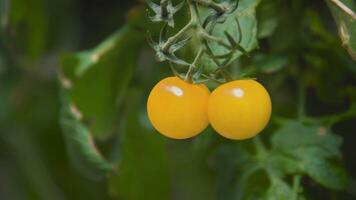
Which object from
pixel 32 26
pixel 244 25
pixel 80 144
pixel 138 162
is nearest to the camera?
pixel 244 25

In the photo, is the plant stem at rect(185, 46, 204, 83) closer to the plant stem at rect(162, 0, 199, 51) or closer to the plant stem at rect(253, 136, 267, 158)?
the plant stem at rect(162, 0, 199, 51)

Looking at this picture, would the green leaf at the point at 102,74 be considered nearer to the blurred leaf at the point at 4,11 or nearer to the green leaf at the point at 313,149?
the blurred leaf at the point at 4,11

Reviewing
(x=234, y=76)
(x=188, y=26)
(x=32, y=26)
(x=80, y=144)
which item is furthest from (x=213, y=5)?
(x=32, y=26)

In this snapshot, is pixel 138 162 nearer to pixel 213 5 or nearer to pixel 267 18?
pixel 267 18

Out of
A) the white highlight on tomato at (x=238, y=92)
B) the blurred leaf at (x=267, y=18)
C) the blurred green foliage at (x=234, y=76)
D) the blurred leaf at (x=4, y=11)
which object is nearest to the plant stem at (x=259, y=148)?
the blurred green foliage at (x=234, y=76)

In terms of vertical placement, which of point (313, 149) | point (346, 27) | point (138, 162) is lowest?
point (138, 162)

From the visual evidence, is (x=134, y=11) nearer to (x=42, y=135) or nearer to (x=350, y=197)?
(x=350, y=197)

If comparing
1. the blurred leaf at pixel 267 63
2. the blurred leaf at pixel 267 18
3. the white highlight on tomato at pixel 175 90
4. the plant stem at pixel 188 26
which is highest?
the plant stem at pixel 188 26
